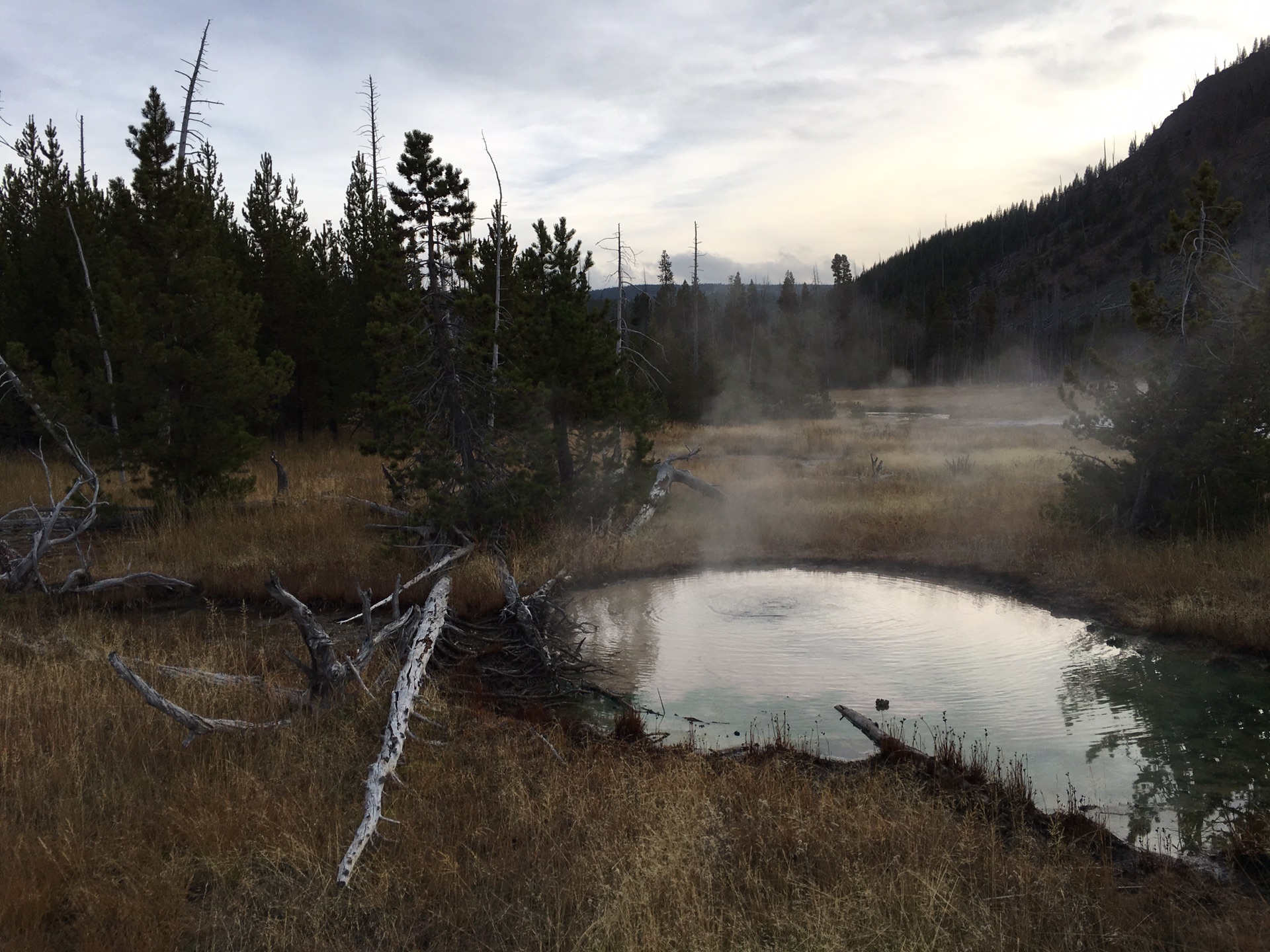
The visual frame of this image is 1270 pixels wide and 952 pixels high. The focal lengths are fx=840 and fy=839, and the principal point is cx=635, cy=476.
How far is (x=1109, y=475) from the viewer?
40.8 feet

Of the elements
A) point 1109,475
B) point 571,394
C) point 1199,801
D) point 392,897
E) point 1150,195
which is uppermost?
point 1150,195

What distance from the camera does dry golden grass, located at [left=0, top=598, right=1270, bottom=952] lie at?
404 cm

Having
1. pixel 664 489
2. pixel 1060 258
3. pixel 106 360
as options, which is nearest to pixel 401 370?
pixel 664 489

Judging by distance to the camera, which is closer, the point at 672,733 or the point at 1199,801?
the point at 1199,801

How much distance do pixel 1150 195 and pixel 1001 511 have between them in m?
112

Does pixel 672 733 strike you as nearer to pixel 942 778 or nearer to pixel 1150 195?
pixel 942 778

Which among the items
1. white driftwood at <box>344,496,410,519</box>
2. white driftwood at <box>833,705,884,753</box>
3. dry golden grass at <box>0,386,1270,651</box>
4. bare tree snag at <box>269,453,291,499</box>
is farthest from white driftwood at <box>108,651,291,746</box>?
bare tree snag at <box>269,453,291,499</box>

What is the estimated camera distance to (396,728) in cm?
555

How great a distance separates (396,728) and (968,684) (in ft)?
19.4

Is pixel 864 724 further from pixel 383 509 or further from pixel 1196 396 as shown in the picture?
pixel 383 509

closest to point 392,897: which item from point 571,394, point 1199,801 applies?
point 1199,801

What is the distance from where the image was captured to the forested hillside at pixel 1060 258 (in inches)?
3302

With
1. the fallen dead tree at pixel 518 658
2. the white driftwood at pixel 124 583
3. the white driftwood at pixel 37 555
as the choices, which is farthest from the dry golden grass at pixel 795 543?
the white driftwood at pixel 37 555

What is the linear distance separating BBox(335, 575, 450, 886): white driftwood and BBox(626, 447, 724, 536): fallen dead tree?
21.8 feet
